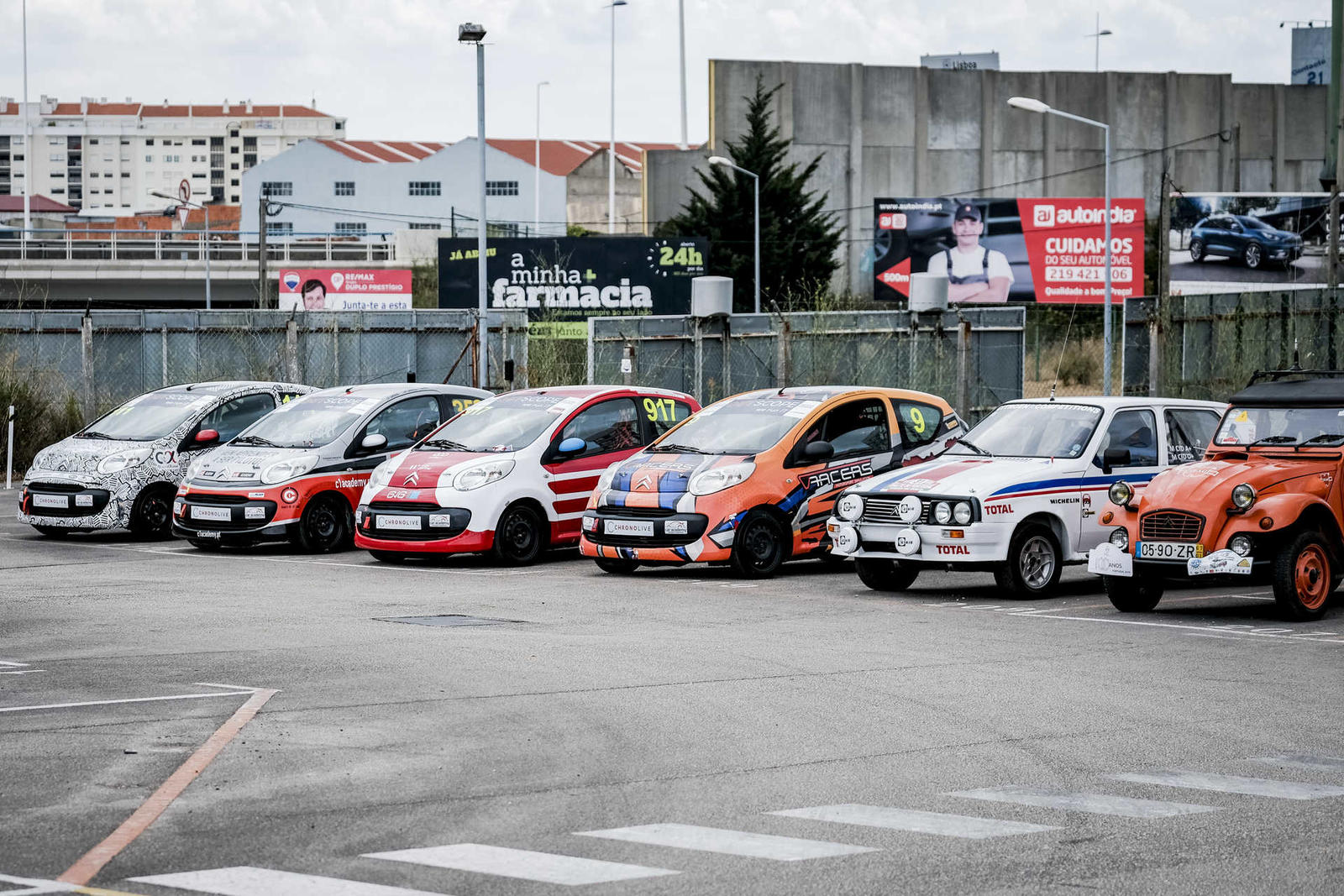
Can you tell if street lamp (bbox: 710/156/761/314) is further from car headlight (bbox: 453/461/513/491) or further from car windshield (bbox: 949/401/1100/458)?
car windshield (bbox: 949/401/1100/458)

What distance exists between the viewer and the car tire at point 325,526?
18406 millimetres

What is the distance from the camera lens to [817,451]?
52.9ft

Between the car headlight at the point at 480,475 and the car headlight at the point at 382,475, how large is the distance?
753mm

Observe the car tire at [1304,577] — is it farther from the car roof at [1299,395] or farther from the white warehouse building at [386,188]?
the white warehouse building at [386,188]

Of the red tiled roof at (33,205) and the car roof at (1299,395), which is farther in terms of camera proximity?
the red tiled roof at (33,205)

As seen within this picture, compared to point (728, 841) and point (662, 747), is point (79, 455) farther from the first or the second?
point (728, 841)

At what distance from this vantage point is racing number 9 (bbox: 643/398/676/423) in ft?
61.4

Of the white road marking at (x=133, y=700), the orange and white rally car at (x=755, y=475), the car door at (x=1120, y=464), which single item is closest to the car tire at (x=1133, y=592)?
the car door at (x=1120, y=464)

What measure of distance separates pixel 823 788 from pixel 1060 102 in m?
72.6

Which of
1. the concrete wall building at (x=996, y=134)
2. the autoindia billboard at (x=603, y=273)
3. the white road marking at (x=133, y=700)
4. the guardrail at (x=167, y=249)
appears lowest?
the white road marking at (x=133, y=700)

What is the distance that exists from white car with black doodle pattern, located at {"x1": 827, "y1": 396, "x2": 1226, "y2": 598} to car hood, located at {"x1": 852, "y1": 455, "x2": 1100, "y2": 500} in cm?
1

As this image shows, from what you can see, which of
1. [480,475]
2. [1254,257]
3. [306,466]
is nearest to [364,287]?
[1254,257]

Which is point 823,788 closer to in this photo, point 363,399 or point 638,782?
point 638,782

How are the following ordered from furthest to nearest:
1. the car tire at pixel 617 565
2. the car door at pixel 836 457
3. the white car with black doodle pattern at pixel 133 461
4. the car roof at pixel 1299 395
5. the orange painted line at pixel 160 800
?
the white car with black doodle pattern at pixel 133 461 < the car door at pixel 836 457 < the car tire at pixel 617 565 < the car roof at pixel 1299 395 < the orange painted line at pixel 160 800
